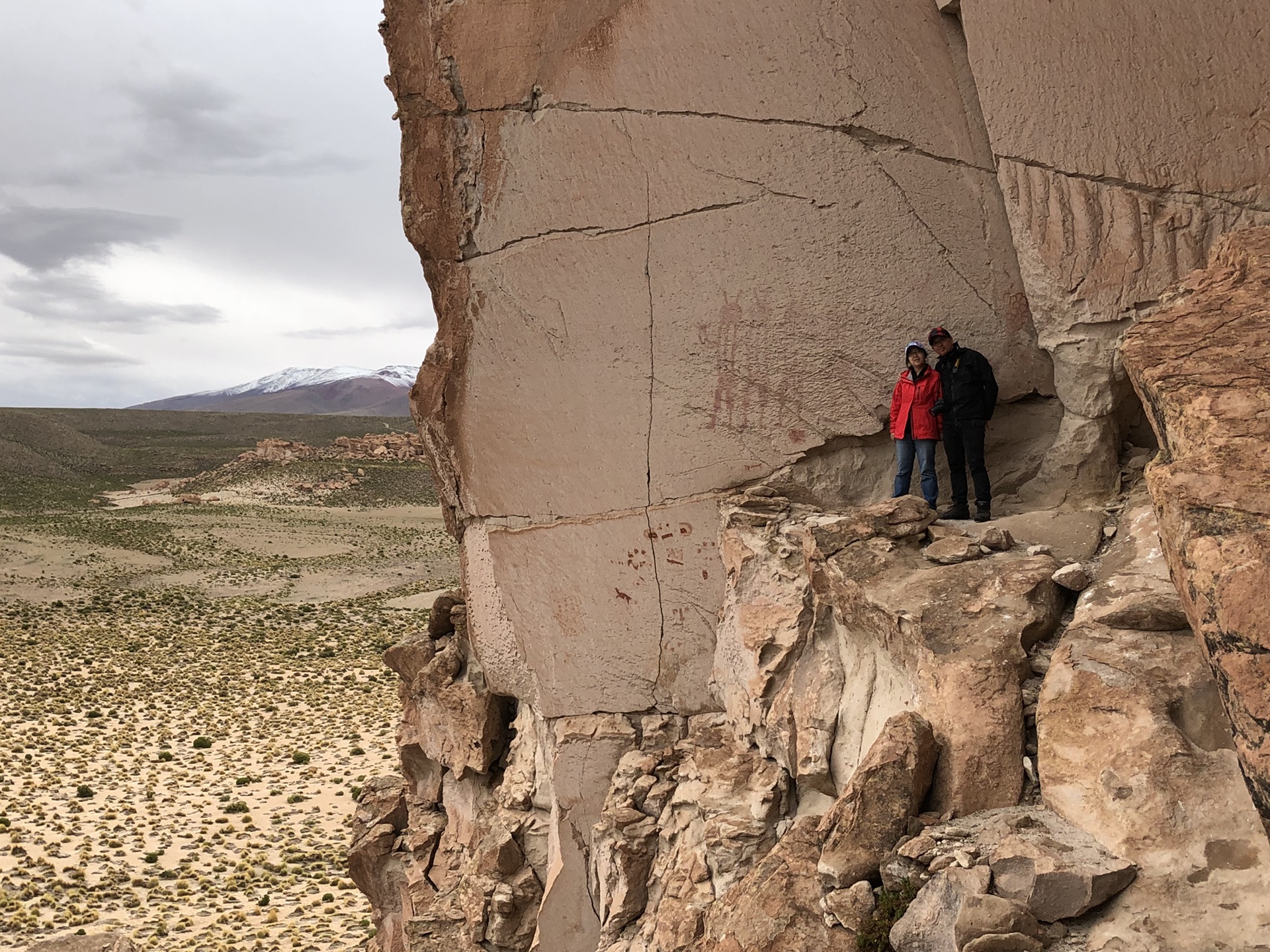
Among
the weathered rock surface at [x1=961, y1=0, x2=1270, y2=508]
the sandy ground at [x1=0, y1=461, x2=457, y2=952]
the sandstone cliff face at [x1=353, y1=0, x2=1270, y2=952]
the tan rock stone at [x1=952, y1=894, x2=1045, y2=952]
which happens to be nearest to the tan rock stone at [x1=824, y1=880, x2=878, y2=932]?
the sandstone cliff face at [x1=353, y1=0, x2=1270, y2=952]

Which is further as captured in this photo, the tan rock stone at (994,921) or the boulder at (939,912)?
the boulder at (939,912)

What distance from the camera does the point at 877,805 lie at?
367 cm

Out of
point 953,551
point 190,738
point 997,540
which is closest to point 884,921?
point 953,551

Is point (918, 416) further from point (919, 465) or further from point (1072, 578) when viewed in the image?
point (1072, 578)

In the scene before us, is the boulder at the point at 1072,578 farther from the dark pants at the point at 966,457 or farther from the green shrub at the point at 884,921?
the green shrub at the point at 884,921

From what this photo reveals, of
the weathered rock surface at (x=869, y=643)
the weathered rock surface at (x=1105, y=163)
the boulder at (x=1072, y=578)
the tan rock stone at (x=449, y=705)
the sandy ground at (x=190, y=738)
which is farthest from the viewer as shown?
the sandy ground at (x=190, y=738)

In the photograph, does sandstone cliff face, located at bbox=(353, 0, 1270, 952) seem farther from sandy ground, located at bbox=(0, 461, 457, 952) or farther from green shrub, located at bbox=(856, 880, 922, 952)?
sandy ground, located at bbox=(0, 461, 457, 952)

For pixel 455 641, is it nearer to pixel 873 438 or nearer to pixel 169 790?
pixel 873 438

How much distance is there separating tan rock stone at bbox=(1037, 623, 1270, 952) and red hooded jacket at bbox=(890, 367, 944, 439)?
1.84m

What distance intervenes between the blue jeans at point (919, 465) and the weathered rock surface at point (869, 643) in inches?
20.9

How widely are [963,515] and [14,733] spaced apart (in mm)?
16378

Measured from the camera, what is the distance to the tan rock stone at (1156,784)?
2.89 m

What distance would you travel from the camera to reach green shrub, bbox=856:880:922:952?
10.8 feet

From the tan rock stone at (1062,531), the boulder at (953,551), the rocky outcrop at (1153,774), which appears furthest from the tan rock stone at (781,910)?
the tan rock stone at (1062,531)
